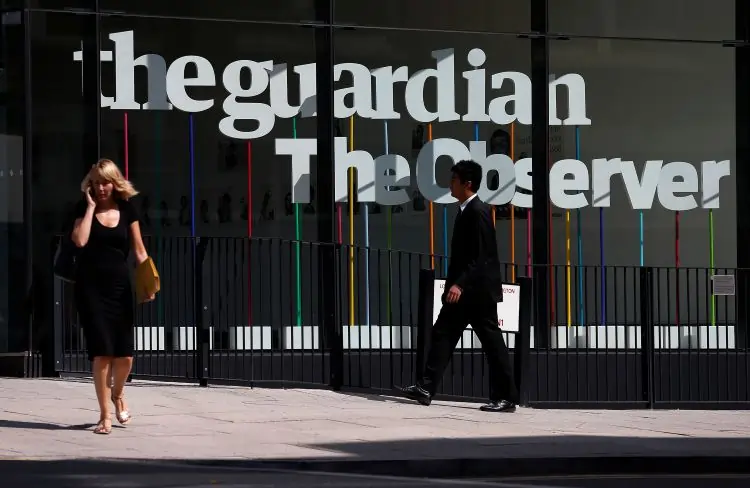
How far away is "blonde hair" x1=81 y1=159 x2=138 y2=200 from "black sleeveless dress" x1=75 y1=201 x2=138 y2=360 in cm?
14

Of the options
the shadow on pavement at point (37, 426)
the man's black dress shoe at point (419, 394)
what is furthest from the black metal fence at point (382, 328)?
the shadow on pavement at point (37, 426)

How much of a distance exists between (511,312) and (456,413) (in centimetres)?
123

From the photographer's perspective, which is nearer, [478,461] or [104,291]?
[478,461]

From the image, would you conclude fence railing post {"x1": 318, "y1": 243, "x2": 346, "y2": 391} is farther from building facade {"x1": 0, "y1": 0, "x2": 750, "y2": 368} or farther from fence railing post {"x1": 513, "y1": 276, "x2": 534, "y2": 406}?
fence railing post {"x1": 513, "y1": 276, "x2": 534, "y2": 406}

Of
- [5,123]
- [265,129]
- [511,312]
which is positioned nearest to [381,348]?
[511,312]

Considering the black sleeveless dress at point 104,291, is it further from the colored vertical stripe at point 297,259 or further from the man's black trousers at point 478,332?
the colored vertical stripe at point 297,259

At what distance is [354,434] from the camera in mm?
9969

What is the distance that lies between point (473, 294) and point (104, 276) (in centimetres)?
299

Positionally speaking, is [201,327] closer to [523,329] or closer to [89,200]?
[523,329]

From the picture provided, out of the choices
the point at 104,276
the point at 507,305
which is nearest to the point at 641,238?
the point at 507,305

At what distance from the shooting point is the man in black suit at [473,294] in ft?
37.6

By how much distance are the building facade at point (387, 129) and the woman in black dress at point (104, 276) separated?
354 centimetres

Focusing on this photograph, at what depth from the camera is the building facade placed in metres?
14.1

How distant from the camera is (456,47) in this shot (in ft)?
49.9
